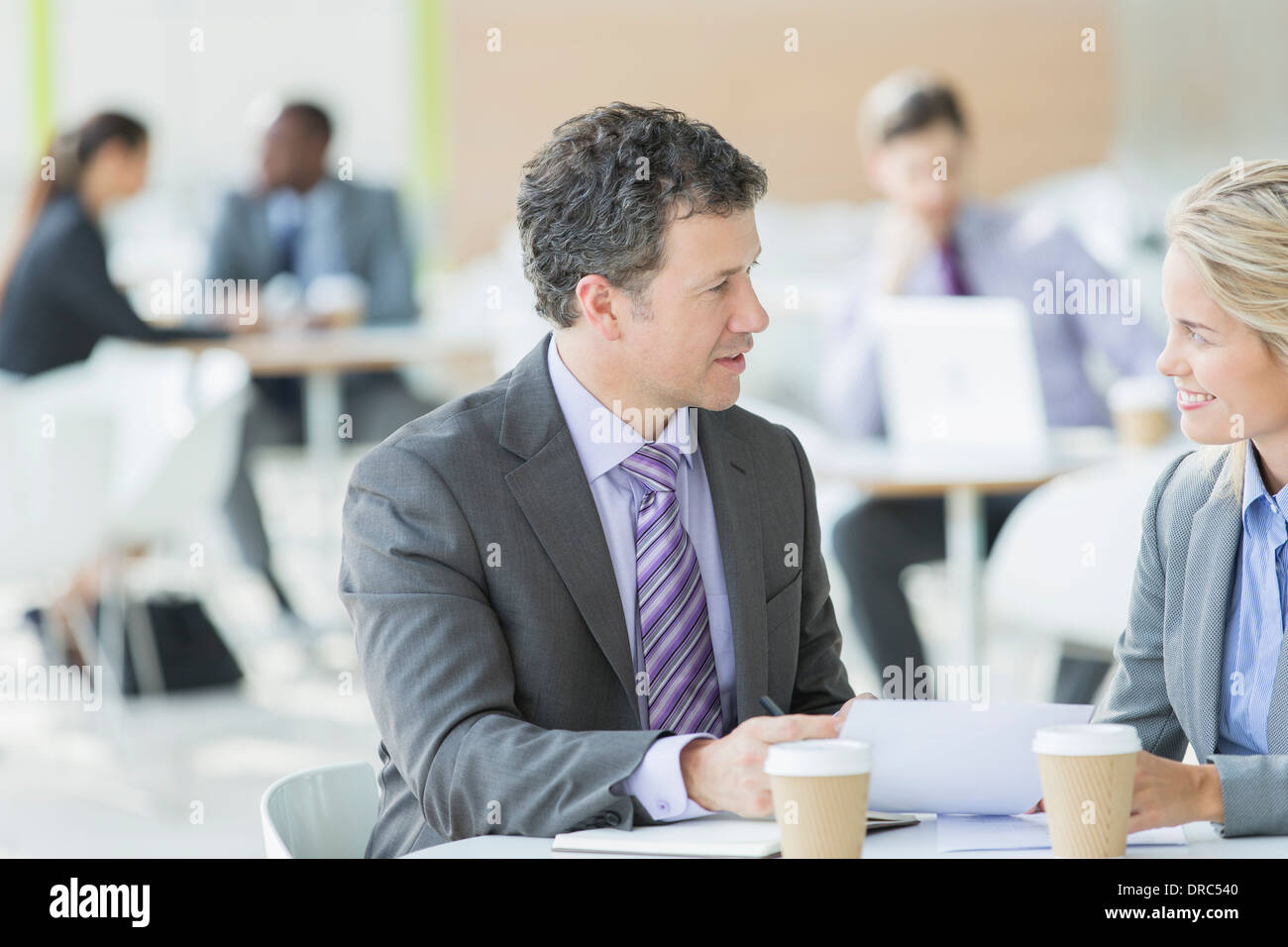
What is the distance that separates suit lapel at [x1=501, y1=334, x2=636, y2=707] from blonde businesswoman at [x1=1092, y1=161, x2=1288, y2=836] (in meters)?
0.55

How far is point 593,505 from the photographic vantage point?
1.54 meters

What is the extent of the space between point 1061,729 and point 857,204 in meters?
6.75

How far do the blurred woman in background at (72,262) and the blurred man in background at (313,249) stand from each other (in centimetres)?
81

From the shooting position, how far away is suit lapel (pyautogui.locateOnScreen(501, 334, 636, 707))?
1499mm

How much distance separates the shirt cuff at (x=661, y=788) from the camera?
125cm

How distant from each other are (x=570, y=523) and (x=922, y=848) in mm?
510

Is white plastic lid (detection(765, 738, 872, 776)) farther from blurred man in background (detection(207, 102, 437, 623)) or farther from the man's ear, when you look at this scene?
blurred man in background (detection(207, 102, 437, 623))

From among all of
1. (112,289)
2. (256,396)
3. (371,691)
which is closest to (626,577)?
(371,691)

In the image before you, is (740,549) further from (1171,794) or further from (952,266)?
(952,266)

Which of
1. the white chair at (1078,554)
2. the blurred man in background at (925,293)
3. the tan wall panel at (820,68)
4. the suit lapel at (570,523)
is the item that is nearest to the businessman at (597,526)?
the suit lapel at (570,523)

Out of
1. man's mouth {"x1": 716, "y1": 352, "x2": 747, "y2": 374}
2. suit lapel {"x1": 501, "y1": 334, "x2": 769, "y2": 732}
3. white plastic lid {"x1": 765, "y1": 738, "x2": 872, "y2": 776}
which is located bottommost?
white plastic lid {"x1": 765, "y1": 738, "x2": 872, "y2": 776}

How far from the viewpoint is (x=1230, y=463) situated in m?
1.58

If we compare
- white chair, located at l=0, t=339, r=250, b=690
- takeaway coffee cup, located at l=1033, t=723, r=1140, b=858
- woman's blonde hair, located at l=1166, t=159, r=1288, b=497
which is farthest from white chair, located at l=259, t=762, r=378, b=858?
white chair, located at l=0, t=339, r=250, b=690

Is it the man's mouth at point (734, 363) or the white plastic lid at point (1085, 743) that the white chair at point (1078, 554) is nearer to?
the man's mouth at point (734, 363)
